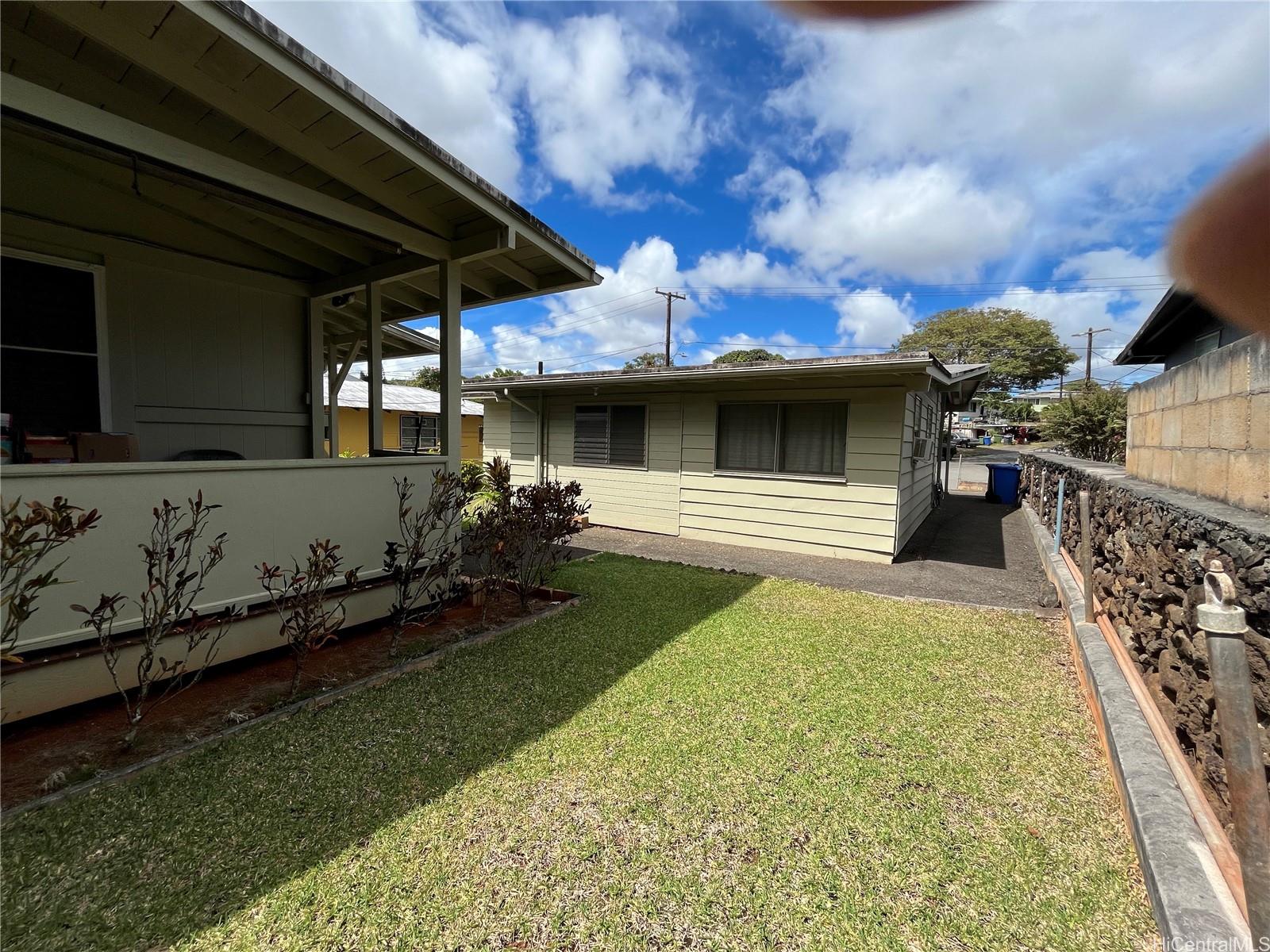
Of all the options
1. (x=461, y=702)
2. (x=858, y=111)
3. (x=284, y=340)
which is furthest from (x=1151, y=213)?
(x=284, y=340)

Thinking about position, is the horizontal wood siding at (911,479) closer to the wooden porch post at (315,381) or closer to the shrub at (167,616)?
the wooden porch post at (315,381)

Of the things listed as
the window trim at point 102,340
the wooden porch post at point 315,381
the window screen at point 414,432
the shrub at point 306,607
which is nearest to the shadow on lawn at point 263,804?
the shrub at point 306,607

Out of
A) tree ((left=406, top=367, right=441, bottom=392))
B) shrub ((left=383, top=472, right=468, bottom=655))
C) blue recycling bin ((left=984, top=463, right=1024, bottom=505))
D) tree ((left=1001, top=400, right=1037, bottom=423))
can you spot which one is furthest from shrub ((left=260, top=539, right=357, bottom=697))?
tree ((left=1001, top=400, right=1037, bottom=423))

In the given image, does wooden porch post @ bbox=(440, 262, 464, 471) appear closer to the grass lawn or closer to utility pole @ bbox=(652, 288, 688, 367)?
the grass lawn

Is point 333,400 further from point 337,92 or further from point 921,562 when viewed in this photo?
point 921,562

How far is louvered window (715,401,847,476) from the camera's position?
7.12m

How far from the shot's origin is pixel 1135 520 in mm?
3180

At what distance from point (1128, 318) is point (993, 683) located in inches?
88.6

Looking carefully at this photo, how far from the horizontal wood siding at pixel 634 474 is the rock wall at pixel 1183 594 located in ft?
17.8

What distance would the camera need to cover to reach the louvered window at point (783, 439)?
7.12m

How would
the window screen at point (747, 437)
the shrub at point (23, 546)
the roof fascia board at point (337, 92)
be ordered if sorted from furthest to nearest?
the window screen at point (747, 437) < the roof fascia board at point (337, 92) < the shrub at point (23, 546)

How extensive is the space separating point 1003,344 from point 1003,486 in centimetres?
2890

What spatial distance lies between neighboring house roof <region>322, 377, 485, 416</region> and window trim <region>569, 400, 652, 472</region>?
7647mm

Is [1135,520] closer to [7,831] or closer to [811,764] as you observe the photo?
[811,764]
